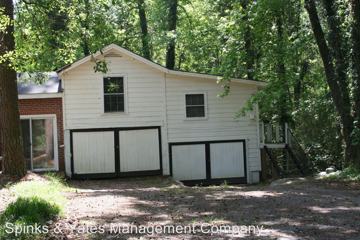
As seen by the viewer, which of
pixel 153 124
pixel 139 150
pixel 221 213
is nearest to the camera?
pixel 221 213

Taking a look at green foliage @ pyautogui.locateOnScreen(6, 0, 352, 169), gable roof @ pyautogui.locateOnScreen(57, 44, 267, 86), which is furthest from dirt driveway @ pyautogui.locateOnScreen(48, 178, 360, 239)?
gable roof @ pyautogui.locateOnScreen(57, 44, 267, 86)

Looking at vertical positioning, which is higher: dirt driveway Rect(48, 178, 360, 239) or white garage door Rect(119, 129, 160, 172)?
white garage door Rect(119, 129, 160, 172)

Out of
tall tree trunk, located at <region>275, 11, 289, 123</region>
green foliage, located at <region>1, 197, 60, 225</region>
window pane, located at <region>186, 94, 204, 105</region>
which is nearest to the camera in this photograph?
green foliage, located at <region>1, 197, 60, 225</region>

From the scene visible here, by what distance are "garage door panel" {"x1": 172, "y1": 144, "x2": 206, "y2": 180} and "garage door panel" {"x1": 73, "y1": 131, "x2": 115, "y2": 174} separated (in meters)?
2.59

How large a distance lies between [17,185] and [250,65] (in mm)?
13677

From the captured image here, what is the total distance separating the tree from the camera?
17.0 metres

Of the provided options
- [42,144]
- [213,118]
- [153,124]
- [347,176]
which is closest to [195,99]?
[213,118]

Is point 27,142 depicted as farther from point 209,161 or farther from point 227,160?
point 227,160

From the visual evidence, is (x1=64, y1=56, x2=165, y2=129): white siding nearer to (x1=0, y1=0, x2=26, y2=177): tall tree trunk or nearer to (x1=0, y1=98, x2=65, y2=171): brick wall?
(x1=0, y1=98, x2=65, y2=171): brick wall

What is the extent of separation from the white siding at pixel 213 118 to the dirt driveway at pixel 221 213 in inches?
348

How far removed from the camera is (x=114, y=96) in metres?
20.6

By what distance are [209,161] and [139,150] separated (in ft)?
9.70

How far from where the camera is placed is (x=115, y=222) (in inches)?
322

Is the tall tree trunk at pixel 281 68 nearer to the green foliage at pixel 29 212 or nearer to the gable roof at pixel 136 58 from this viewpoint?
the gable roof at pixel 136 58
